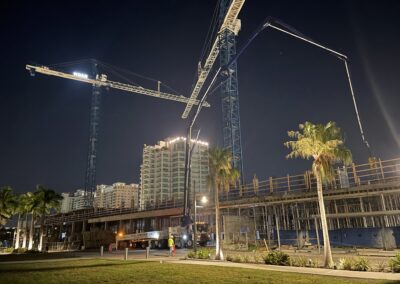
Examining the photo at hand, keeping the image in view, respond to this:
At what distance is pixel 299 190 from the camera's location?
35.2m

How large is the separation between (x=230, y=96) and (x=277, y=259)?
59526 mm

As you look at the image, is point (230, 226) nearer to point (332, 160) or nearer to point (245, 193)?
point (245, 193)

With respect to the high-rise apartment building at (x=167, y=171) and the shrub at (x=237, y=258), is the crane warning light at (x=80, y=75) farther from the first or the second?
the shrub at (x=237, y=258)

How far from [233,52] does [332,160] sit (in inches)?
2553

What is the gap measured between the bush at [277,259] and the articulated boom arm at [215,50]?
66072 mm

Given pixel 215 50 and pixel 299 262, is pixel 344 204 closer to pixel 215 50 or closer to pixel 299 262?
pixel 299 262

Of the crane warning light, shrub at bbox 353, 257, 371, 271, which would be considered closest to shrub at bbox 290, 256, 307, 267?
shrub at bbox 353, 257, 371, 271

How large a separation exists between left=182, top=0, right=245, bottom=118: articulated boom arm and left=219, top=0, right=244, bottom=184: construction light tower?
2.18 ft

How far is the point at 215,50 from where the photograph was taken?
305ft

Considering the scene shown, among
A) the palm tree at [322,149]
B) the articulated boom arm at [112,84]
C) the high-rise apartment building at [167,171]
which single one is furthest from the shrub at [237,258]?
the high-rise apartment building at [167,171]

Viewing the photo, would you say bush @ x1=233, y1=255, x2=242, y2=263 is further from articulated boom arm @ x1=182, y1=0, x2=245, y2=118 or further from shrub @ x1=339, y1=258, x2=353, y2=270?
articulated boom arm @ x1=182, y1=0, x2=245, y2=118

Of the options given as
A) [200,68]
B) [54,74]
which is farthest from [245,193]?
[54,74]

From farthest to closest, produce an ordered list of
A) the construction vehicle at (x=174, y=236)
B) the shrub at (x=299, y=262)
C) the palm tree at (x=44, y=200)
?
1. the palm tree at (x=44, y=200)
2. the construction vehicle at (x=174, y=236)
3. the shrub at (x=299, y=262)

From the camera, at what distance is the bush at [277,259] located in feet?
69.2
